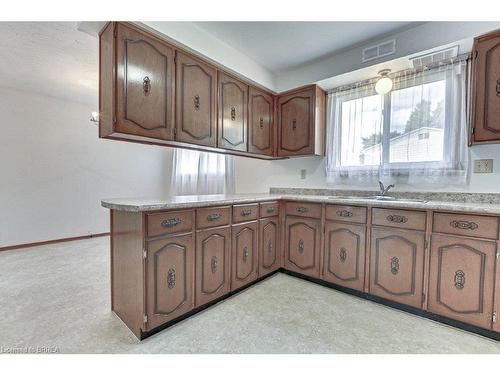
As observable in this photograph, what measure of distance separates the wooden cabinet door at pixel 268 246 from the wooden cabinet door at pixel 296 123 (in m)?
0.87

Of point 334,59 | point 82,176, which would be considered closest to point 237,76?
point 334,59

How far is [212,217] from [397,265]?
4.93ft

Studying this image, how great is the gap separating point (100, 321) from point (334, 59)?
320cm

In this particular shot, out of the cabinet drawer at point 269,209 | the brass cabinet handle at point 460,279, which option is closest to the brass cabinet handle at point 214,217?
the cabinet drawer at point 269,209

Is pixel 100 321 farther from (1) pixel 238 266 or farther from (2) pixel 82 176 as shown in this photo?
(2) pixel 82 176

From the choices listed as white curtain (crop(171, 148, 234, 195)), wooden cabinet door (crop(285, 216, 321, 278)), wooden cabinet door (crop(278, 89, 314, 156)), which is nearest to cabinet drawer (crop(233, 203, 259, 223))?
wooden cabinet door (crop(285, 216, 321, 278))

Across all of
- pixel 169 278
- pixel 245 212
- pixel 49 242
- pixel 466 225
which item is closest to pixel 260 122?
pixel 245 212

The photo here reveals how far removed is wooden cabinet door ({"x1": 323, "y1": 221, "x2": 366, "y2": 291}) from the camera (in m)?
2.04

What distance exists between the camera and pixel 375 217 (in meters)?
1.95

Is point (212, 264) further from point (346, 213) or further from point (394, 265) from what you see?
point (394, 265)

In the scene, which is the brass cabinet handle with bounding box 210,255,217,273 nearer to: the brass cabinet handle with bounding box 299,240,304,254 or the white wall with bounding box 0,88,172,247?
the brass cabinet handle with bounding box 299,240,304,254

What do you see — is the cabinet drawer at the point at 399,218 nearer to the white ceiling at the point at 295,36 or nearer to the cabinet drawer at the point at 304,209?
the cabinet drawer at the point at 304,209

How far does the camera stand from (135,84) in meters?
1.65

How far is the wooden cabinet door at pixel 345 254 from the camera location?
2035 mm
